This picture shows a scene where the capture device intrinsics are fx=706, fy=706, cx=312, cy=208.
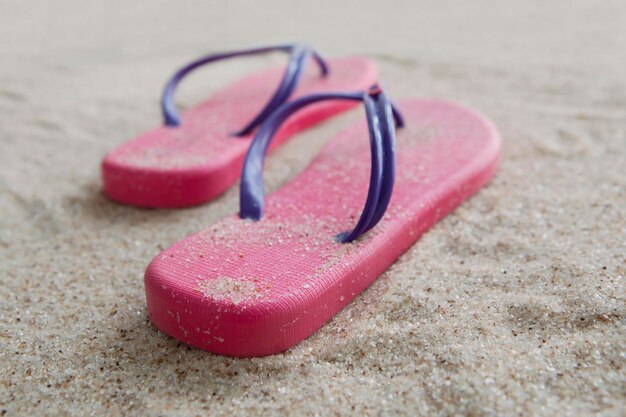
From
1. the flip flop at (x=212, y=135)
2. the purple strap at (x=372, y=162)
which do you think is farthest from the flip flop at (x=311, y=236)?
the flip flop at (x=212, y=135)

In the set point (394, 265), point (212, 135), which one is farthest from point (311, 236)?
point (212, 135)

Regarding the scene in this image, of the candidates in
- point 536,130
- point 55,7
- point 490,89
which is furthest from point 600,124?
point 55,7

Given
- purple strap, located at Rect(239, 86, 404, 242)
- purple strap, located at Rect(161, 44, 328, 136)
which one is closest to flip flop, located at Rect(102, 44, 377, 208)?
purple strap, located at Rect(161, 44, 328, 136)

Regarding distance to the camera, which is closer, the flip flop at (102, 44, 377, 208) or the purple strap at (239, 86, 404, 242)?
the purple strap at (239, 86, 404, 242)

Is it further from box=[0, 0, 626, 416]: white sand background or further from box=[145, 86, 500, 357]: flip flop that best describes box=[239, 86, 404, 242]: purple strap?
box=[0, 0, 626, 416]: white sand background

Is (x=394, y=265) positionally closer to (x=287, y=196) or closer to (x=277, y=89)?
(x=287, y=196)

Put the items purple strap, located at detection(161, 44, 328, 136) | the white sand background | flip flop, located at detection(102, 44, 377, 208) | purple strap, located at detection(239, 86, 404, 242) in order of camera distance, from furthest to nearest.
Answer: purple strap, located at detection(161, 44, 328, 136), flip flop, located at detection(102, 44, 377, 208), purple strap, located at detection(239, 86, 404, 242), the white sand background

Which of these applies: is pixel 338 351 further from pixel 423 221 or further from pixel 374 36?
pixel 374 36
